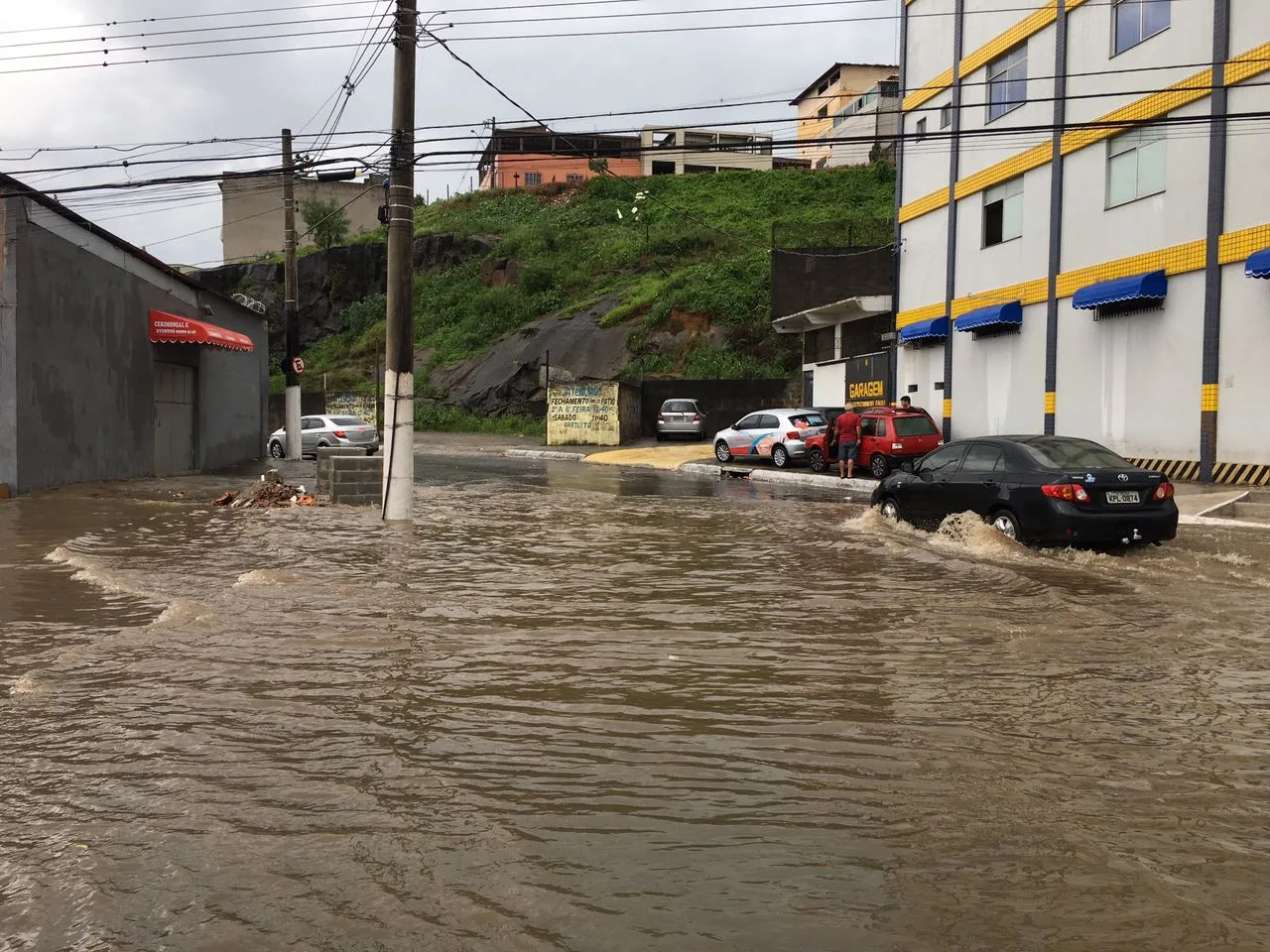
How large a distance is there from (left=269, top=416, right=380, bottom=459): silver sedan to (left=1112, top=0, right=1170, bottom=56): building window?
70.8ft

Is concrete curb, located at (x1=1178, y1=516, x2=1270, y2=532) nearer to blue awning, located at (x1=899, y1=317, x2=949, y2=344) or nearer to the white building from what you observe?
the white building

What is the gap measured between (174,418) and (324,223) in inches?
2034

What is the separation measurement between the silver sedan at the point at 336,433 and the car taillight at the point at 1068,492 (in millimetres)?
23501

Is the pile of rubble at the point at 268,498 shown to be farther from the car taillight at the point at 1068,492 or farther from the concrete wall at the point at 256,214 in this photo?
the concrete wall at the point at 256,214

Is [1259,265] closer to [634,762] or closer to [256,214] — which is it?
[634,762]

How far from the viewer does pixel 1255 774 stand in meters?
4.94

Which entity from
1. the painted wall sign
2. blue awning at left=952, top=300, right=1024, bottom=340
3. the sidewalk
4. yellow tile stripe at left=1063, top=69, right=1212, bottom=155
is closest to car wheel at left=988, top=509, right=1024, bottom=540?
the sidewalk

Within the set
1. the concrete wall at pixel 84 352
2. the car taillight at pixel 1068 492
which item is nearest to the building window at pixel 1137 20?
the car taillight at pixel 1068 492

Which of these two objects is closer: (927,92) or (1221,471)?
(1221,471)

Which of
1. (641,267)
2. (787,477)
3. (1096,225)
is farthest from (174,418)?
(641,267)

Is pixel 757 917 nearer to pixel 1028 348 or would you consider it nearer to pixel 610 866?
pixel 610 866

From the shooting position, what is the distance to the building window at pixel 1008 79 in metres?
26.7

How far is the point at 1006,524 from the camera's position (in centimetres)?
1293

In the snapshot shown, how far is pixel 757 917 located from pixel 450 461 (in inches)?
1255
